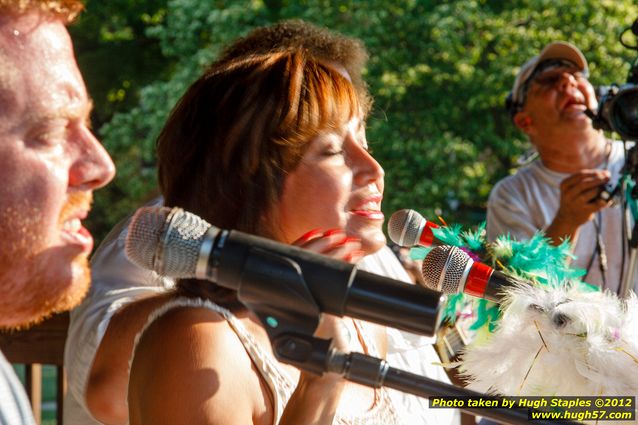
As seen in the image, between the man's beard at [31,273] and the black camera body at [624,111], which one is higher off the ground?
the man's beard at [31,273]

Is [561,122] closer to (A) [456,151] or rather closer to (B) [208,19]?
(A) [456,151]

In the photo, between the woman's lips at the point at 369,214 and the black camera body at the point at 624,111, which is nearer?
the woman's lips at the point at 369,214

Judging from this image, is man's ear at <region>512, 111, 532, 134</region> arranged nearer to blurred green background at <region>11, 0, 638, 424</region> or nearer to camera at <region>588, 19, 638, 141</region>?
camera at <region>588, 19, 638, 141</region>

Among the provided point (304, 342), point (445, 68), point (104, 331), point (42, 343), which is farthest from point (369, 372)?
point (445, 68)

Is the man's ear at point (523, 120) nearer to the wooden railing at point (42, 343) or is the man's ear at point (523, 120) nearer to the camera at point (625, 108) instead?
the camera at point (625, 108)

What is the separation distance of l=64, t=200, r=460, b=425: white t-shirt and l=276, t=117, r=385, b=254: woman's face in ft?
1.12

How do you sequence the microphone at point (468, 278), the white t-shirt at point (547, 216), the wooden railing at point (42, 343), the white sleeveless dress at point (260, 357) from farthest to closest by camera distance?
the white t-shirt at point (547, 216)
the wooden railing at point (42, 343)
the white sleeveless dress at point (260, 357)
the microphone at point (468, 278)

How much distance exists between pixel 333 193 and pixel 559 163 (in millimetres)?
1896

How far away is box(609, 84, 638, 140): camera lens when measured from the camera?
2.63 metres

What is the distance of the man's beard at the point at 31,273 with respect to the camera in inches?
41.8

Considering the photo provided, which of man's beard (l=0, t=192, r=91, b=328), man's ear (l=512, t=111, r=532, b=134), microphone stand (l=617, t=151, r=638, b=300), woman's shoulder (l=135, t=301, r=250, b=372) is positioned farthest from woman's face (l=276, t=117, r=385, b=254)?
man's ear (l=512, t=111, r=532, b=134)

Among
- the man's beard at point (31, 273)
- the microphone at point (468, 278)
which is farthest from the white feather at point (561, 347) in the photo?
the man's beard at point (31, 273)

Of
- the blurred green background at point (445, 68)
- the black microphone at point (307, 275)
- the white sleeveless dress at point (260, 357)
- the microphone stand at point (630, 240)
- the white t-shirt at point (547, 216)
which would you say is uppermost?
the black microphone at point (307, 275)

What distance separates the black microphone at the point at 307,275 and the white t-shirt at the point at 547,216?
2.20 meters
